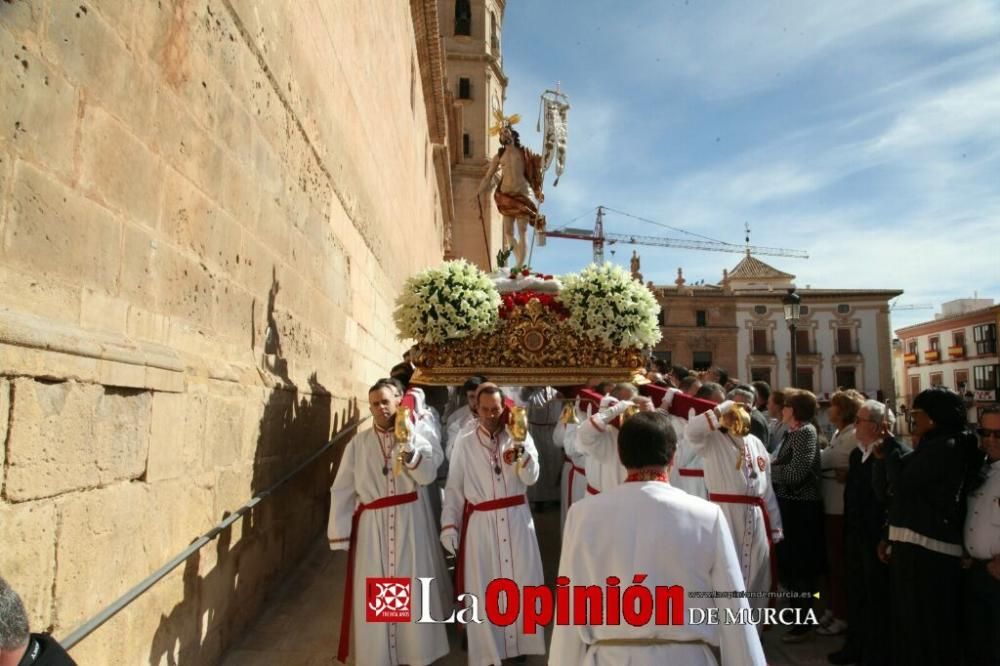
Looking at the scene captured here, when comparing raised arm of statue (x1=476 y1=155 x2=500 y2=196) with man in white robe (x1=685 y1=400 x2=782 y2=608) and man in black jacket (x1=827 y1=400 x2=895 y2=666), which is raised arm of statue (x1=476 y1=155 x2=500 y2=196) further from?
man in black jacket (x1=827 y1=400 x2=895 y2=666)

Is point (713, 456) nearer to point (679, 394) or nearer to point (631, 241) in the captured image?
point (679, 394)

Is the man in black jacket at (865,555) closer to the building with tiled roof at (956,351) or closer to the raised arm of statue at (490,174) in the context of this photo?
the raised arm of statue at (490,174)

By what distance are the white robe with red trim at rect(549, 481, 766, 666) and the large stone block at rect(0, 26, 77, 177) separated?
7.64 ft

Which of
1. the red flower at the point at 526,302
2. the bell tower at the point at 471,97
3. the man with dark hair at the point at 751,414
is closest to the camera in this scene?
the man with dark hair at the point at 751,414

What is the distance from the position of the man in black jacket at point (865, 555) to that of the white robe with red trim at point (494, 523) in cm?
209

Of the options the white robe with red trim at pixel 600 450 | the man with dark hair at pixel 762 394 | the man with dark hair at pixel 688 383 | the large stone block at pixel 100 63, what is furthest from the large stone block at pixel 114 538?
the man with dark hair at pixel 762 394

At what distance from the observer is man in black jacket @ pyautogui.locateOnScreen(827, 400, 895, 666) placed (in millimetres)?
4418

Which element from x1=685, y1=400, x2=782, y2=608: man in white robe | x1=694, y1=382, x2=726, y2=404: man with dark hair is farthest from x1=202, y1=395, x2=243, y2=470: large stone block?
x1=694, y1=382, x2=726, y2=404: man with dark hair

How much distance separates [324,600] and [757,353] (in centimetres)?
5018

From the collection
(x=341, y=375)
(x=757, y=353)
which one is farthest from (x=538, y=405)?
(x=757, y=353)

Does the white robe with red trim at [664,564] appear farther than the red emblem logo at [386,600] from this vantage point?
No

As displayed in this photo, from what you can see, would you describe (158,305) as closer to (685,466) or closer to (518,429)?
(518,429)

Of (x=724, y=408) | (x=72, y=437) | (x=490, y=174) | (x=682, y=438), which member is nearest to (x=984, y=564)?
(x=724, y=408)

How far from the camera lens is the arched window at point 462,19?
114 ft
